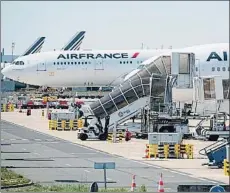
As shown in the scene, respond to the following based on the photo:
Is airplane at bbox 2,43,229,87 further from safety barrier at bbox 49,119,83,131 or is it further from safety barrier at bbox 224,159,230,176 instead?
safety barrier at bbox 224,159,230,176

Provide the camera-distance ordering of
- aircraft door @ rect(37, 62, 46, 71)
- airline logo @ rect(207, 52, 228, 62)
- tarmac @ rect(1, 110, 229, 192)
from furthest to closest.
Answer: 1. aircraft door @ rect(37, 62, 46, 71)
2. airline logo @ rect(207, 52, 228, 62)
3. tarmac @ rect(1, 110, 229, 192)

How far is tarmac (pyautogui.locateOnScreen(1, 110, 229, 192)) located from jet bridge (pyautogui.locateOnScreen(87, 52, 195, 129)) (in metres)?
2.30

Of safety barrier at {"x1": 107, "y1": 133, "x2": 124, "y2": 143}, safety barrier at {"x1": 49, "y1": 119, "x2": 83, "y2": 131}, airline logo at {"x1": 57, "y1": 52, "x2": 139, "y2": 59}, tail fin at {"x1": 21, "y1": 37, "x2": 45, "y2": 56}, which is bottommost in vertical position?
safety barrier at {"x1": 107, "y1": 133, "x2": 124, "y2": 143}

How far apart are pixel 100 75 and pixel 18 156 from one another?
4918cm

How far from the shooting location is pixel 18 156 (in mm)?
40594

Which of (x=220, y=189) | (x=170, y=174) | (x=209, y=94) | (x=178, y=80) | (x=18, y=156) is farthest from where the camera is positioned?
(x=178, y=80)

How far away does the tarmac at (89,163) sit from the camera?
3039 cm

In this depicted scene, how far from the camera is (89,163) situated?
122 feet

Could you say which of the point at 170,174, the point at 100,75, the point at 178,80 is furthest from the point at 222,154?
the point at 100,75

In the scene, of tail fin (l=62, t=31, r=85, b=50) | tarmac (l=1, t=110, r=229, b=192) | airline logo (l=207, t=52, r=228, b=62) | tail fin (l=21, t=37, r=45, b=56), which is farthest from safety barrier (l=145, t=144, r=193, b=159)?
tail fin (l=21, t=37, r=45, b=56)

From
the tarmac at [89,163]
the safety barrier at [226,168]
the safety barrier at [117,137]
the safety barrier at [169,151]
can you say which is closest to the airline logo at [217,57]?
the tarmac at [89,163]

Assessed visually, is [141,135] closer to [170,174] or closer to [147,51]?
[170,174]

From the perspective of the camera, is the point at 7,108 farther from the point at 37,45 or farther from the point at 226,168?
the point at 226,168

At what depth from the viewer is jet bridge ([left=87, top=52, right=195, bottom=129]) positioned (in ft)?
169
